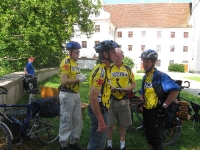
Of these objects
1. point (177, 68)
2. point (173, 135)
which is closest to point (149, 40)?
point (177, 68)

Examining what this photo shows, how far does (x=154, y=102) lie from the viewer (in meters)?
4.33

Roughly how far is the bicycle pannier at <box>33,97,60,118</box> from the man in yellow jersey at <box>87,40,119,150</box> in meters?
1.81

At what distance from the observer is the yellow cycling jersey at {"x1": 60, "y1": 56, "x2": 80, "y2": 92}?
4930 mm

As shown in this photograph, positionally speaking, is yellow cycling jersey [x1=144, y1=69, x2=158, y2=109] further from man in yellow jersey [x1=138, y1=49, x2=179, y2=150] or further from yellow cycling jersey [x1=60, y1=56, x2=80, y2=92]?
yellow cycling jersey [x1=60, y1=56, x2=80, y2=92]

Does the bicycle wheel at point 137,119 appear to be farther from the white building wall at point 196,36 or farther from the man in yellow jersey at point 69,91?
the white building wall at point 196,36

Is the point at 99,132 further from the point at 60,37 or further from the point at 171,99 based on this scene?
the point at 60,37

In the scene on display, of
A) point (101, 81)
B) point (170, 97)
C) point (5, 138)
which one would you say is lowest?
point (5, 138)

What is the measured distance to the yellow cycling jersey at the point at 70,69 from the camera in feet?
16.2

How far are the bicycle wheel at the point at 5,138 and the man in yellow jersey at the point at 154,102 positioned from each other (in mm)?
2323

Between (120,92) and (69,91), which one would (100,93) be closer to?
(69,91)

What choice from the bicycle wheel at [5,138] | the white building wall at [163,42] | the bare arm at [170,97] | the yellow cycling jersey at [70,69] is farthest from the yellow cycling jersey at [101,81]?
the white building wall at [163,42]

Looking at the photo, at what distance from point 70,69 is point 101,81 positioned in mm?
1685

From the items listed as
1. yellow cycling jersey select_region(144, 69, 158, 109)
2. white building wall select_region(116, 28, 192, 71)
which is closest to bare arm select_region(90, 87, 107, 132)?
yellow cycling jersey select_region(144, 69, 158, 109)

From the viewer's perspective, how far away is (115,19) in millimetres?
59656
